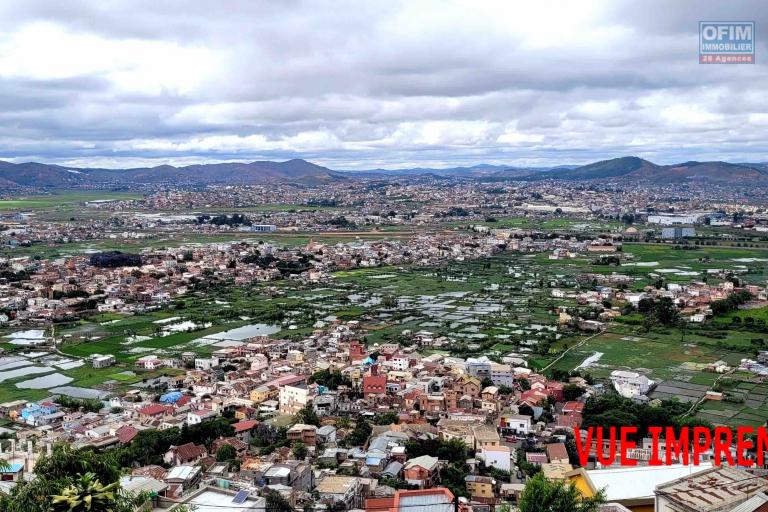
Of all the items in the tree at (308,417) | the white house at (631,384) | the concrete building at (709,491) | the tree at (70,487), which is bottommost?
the white house at (631,384)

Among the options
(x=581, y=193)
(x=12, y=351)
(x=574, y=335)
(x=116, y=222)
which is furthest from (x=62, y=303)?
(x=581, y=193)

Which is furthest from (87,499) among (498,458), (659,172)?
(659,172)

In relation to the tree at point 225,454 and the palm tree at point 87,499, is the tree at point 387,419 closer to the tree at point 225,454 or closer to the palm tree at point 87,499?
the tree at point 225,454

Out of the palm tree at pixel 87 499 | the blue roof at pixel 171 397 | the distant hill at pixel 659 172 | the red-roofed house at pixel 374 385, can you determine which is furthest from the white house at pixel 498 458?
the distant hill at pixel 659 172

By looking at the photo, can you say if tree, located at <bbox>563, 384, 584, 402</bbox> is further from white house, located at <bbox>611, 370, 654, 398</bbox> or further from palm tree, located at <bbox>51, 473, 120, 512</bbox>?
palm tree, located at <bbox>51, 473, 120, 512</bbox>

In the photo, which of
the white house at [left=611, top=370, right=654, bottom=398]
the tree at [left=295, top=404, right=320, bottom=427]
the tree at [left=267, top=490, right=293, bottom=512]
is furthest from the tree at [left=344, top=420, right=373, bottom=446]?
the white house at [left=611, top=370, right=654, bottom=398]

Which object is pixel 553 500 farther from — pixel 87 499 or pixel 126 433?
pixel 126 433

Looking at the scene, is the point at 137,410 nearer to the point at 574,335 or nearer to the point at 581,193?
the point at 574,335

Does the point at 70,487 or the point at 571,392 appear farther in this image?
the point at 571,392

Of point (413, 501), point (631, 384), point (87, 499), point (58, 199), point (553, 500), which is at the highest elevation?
point (58, 199)

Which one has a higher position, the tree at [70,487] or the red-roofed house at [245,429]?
the tree at [70,487]
